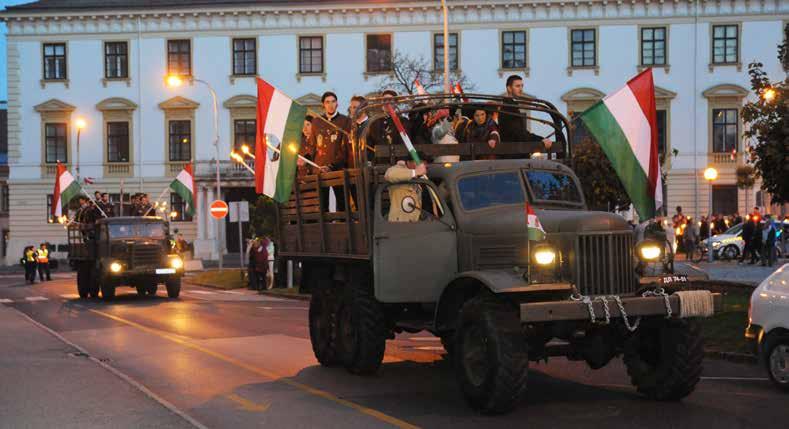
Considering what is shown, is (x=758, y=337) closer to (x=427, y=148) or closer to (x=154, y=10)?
(x=427, y=148)

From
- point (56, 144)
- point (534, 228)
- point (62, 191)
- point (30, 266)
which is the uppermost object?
point (56, 144)

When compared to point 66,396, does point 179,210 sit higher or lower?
higher

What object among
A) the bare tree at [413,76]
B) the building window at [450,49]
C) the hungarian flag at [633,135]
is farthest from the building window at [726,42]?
the hungarian flag at [633,135]

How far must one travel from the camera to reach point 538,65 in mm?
59594

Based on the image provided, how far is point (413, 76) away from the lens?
5338 centimetres

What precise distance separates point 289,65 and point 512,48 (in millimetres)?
12194

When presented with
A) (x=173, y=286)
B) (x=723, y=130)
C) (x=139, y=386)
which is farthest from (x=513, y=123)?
(x=723, y=130)

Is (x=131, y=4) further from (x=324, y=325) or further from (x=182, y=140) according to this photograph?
(x=324, y=325)

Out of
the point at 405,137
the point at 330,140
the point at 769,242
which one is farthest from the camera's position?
the point at 769,242

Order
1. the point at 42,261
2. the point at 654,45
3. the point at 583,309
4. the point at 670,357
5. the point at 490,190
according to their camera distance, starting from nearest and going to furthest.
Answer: the point at 583,309, the point at 670,357, the point at 490,190, the point at 42,261, the point at 654,45

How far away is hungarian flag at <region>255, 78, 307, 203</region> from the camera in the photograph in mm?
14125

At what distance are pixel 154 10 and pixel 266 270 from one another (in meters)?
31.2

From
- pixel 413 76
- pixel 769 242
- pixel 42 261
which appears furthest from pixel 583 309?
pixel 413 76

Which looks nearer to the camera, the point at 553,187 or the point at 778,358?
the point at 778,358
